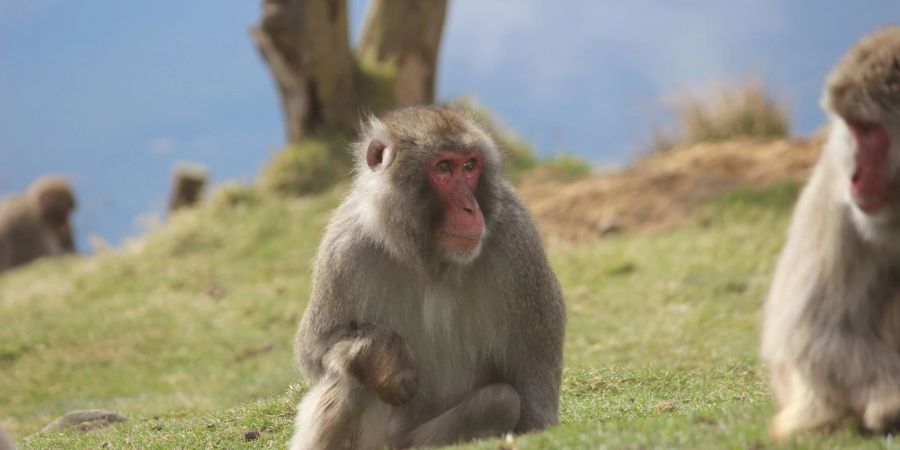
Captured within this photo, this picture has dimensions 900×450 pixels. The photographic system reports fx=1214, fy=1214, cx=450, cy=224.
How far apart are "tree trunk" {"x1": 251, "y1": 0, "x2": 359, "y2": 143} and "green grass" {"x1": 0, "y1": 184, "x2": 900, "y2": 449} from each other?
5.57 feet

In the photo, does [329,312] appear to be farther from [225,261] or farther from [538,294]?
[225,261]

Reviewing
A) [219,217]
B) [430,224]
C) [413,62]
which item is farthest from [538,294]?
[413,62]

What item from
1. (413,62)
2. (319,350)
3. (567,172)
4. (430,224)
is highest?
(430,224)

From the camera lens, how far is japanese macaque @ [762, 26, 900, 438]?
415cm

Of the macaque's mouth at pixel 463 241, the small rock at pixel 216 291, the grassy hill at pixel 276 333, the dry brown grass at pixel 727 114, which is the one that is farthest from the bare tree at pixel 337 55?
the macaque's mouth at pixel 463 241

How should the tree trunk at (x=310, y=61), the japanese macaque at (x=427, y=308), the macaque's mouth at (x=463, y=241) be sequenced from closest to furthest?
1. the macaque's mouth at (x=463, y=241)
2. the japanese macaque at (x=427, y=308)
3. the tree trunk at (x=310, y=61)

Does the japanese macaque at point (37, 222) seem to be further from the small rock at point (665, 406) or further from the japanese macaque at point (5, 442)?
the japanese macaque at point (5, 442)

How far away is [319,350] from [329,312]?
0.18m

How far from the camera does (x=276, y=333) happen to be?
40.8 ft

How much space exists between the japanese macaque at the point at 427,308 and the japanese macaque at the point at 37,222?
17597mm

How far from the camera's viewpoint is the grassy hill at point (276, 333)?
6.87 m

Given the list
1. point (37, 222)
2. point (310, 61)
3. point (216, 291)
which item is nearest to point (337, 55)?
point (310, 61)

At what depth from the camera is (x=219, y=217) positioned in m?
17.4

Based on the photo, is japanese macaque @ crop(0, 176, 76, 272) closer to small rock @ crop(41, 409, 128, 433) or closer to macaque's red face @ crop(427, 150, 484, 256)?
small rock @ crop(41, 409, 128, 433)
